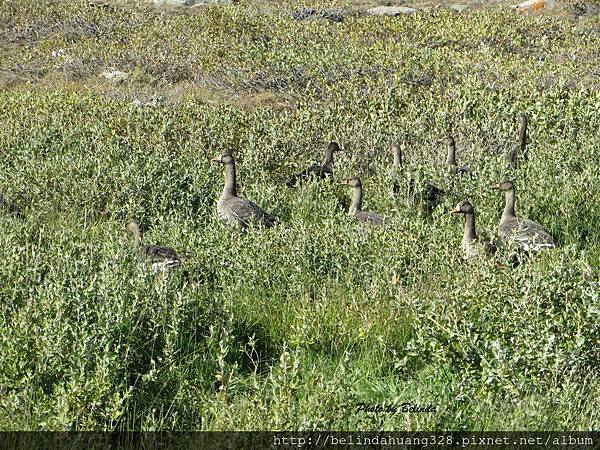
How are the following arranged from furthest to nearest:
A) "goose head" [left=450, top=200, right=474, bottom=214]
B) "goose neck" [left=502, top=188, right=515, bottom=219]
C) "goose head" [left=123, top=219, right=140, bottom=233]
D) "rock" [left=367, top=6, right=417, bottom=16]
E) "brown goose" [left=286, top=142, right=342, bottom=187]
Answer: "rock" [left=367, top=6, right=417, bottom=16]
"brown goose" [left=286, top=142, right=342, bottom=187]
"goose neck" [left=502, top=188, right=515, bottom=219]
"goose head" [left=123, top=219, right=140, bottom=233]
"goose head" [left=450, top=200, right=474, bottom=214]

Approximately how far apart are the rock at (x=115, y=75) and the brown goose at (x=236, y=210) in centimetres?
953

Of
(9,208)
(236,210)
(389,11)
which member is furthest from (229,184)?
(389,11)

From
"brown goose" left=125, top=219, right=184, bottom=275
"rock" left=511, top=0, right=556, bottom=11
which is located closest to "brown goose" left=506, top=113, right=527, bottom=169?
"brown goose" left=125, top=219, right=184, bottom=275

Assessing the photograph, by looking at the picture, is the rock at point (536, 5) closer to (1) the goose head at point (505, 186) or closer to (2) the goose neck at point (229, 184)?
(1) the goose head at point (505, 186)

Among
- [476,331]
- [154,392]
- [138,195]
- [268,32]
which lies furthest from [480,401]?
[268,32]

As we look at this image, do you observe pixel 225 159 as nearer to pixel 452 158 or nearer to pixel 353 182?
pixel 353 182

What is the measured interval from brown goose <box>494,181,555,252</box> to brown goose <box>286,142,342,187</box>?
2.83 metres

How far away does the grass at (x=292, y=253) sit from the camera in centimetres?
492

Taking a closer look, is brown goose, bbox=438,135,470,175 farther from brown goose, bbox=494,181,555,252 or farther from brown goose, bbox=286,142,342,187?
brown goose, bbox=286,142,342,187

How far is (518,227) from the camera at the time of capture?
779cm

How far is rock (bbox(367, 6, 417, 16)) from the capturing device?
88.3 feet

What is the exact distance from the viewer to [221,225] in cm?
841

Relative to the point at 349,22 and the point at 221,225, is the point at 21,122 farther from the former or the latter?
the point at 349,22

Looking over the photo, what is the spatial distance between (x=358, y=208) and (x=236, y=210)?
1.61m
